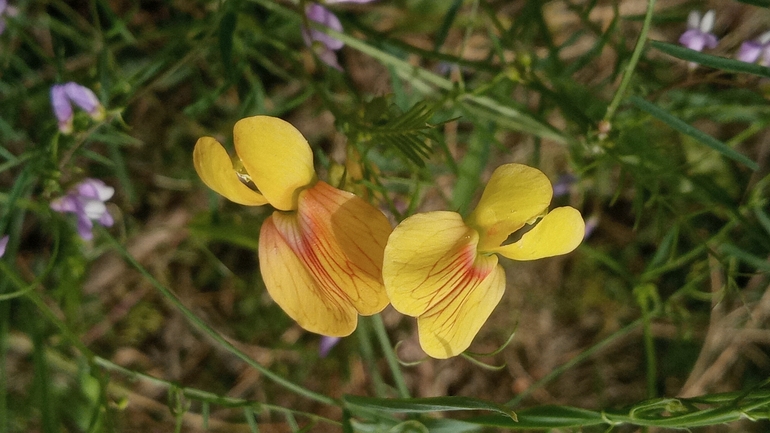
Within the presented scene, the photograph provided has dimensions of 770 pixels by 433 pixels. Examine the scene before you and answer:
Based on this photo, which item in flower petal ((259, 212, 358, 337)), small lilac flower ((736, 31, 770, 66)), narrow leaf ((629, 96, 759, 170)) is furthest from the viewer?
small lilac flower ((736, 31, 770, 66))

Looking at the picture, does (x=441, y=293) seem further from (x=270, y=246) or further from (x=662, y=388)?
(x=662, y=388)

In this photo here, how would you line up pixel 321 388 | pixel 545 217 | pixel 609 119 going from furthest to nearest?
pixel 321 388
pixel 609 119
pixel 545 217

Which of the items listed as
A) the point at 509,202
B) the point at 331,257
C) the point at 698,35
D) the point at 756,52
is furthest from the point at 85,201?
the point at 756,52

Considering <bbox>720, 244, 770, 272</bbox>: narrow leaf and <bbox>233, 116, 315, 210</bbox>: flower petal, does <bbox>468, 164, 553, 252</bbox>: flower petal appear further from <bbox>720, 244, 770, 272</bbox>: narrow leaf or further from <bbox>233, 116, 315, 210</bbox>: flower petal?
<bbox>720, 244, 770, 272</bbox>: narrow leaf

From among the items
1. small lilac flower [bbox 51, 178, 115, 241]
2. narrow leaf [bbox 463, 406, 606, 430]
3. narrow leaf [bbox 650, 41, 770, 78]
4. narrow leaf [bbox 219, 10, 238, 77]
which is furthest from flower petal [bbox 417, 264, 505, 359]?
small lilac flower [bbox 51, 178, 115, 241]

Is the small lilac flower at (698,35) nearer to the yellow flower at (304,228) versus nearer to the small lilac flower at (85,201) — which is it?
the yellow flower at (304,228)

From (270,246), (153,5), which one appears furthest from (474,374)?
(153,5)
